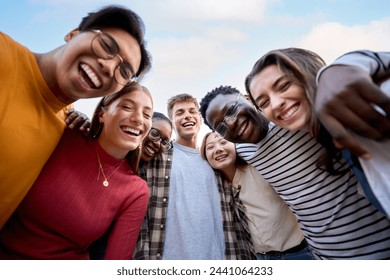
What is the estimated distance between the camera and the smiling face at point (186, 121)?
141 cm

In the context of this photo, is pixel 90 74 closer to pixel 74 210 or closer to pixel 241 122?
pixel 74 210

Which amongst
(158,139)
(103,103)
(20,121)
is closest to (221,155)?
(158,139)

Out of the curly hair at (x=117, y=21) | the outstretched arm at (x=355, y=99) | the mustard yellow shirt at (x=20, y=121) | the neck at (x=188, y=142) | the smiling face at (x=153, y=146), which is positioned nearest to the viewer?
the outstretched arm at (x=355, y=99)

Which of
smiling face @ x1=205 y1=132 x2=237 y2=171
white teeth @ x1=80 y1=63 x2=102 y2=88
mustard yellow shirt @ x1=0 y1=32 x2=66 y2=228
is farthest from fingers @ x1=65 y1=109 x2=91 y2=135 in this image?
smiling face @ x1=205 y1=132 x2=237 y2=171

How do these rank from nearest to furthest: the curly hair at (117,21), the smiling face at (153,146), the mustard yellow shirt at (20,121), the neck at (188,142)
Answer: the mustard yellow shirt at (20,121) → the curly hair at (117,21) → the smiling face at (153,146) → the neck at (188,142)

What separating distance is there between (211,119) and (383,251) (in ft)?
2.32

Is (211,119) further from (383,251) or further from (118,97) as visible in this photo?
(383,251)

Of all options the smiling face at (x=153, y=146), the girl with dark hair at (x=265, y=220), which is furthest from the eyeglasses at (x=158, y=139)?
the girl with dark hair at (x=265, y=220)

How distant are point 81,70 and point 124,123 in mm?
257

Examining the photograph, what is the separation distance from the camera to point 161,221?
3.32 feet

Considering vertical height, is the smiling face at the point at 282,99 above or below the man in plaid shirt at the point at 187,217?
above

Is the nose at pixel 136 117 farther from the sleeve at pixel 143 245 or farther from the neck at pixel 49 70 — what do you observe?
the sleeve at pixel 143 245

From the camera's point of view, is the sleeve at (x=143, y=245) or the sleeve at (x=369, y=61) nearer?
the sleeve at (x=369, y=61)

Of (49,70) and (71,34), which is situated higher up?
(71,34)
